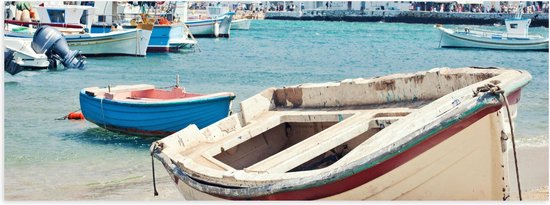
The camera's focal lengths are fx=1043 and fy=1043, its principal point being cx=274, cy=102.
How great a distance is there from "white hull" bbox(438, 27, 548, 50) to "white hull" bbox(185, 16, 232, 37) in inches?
390

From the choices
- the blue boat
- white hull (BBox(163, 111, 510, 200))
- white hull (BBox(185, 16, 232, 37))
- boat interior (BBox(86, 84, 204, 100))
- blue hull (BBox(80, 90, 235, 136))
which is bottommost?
white hull (BBox(185, 16, 232, 37))

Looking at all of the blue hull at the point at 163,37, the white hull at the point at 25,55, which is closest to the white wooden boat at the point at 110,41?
the blue hull at the point at 163,37

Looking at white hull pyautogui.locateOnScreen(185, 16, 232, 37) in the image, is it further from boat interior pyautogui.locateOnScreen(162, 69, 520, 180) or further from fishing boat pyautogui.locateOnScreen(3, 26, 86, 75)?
boat interior pyautogui.locateOnScreen(162, 69, 520, 180)

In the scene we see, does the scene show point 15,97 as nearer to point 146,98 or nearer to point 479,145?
point 146,98

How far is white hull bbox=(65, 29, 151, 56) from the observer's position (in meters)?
19.6

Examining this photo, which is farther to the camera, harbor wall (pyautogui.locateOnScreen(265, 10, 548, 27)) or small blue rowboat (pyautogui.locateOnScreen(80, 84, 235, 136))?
harbor wall (pyautogui.locateOnScreen(265, 10, 548, 27))

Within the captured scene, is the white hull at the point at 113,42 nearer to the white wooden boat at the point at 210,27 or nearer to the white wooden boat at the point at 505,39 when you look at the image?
the white wooden boat at the point at 505,39

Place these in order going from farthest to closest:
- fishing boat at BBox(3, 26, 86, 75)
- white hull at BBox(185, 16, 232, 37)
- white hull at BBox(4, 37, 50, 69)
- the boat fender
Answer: white hull at BBox(185, 16, 232, 37)
white hull at BBox(4, 37, 50, 69)
fishing boat at BBox(3, 26, 86, 75)
the boat fender

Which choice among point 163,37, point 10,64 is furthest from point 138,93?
point 163,37

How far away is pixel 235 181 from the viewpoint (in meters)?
5.70

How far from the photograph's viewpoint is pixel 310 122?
23.6ft

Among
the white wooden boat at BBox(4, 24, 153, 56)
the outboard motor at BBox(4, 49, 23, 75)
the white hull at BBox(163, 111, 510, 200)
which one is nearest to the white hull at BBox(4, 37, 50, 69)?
the outboard motor at BBox(4, 49, 23, 75)

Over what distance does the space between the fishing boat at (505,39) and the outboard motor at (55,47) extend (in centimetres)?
871

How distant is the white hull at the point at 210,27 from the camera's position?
110ft
